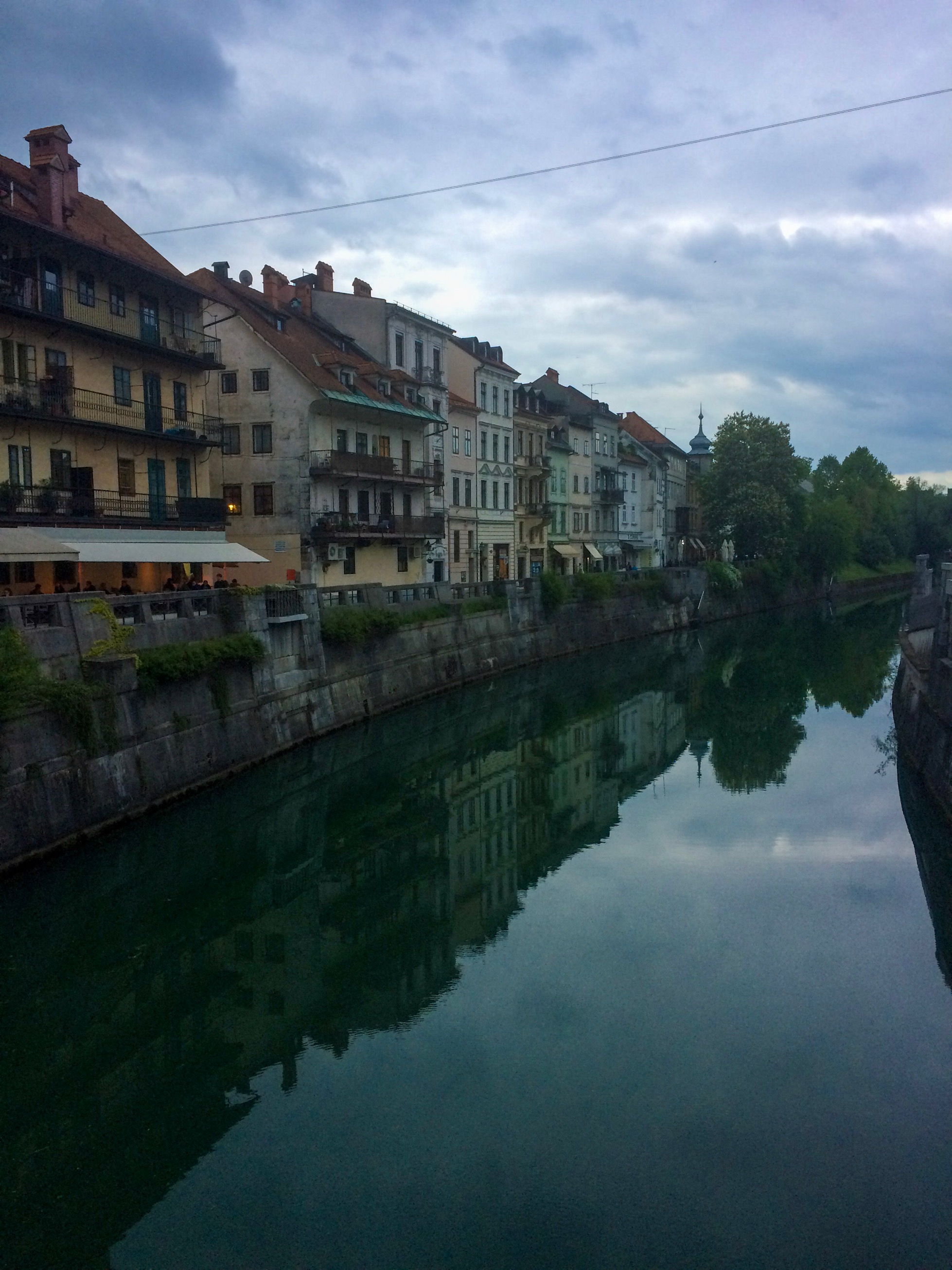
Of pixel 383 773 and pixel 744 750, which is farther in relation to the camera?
pixel 744 750

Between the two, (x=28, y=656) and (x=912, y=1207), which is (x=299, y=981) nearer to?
(x=28, y=656)

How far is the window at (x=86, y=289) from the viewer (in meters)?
29.9

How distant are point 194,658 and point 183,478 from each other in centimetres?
1375

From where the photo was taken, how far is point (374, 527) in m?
41.7

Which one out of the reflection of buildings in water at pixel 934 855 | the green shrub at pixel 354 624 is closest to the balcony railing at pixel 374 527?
the green shrub at pixel 354 624

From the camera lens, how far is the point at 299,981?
15.0 m

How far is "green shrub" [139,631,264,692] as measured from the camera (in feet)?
69.1

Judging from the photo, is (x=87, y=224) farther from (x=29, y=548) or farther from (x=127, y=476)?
(x=29, y=548)

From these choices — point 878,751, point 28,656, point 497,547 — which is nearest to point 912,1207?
point 28,656

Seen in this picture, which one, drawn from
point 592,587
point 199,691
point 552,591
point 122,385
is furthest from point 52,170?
point 592,587

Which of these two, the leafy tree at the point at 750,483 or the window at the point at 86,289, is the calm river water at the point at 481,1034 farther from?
the leafy tree at the point at 750,483

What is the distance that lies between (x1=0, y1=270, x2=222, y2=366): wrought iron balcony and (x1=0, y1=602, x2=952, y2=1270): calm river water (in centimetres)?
1367

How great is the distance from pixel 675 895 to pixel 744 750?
44.1 ft

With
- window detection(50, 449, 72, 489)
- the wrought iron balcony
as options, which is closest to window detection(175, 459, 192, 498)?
the wrought iron balcony
